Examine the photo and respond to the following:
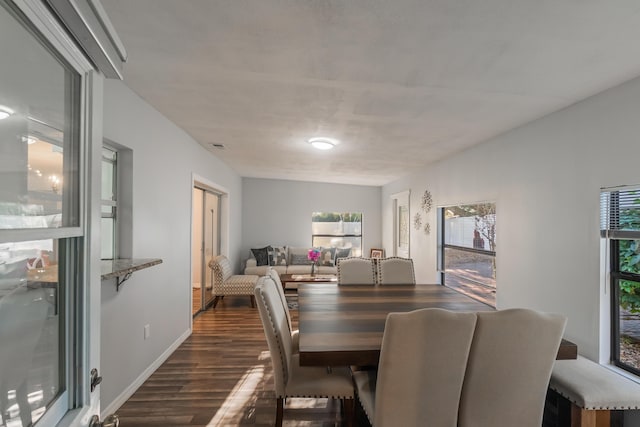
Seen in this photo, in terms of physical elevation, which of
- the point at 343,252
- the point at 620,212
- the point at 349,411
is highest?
the point at 620,212

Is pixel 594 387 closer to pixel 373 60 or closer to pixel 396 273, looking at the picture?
pixel 396 273

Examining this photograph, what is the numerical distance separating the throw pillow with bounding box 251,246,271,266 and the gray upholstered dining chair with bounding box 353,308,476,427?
505 cm

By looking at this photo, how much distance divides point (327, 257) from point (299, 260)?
63 centimetres

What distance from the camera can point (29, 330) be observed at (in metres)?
0.58

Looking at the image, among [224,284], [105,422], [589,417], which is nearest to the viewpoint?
[105,422]

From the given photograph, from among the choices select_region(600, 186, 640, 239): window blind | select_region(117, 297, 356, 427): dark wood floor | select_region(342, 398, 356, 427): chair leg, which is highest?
select_region(600, 186, 640, 239): window blind

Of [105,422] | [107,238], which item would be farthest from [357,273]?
[105,422]

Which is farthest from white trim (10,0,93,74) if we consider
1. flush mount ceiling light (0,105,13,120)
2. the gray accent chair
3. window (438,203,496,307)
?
the gray accent chair

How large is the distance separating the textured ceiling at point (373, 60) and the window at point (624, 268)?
77 cm

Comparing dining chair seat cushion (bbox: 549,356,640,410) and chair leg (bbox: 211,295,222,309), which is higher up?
dining chair seat cushion (bbox: 549,356,640,410)

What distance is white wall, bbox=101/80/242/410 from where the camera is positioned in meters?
2.05

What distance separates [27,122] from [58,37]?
0.62 feet

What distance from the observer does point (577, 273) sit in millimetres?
2139

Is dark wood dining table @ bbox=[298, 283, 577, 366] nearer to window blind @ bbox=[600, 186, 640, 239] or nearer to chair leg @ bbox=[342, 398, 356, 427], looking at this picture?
chair leg @ bbox=[342, 398, 356, 427]
